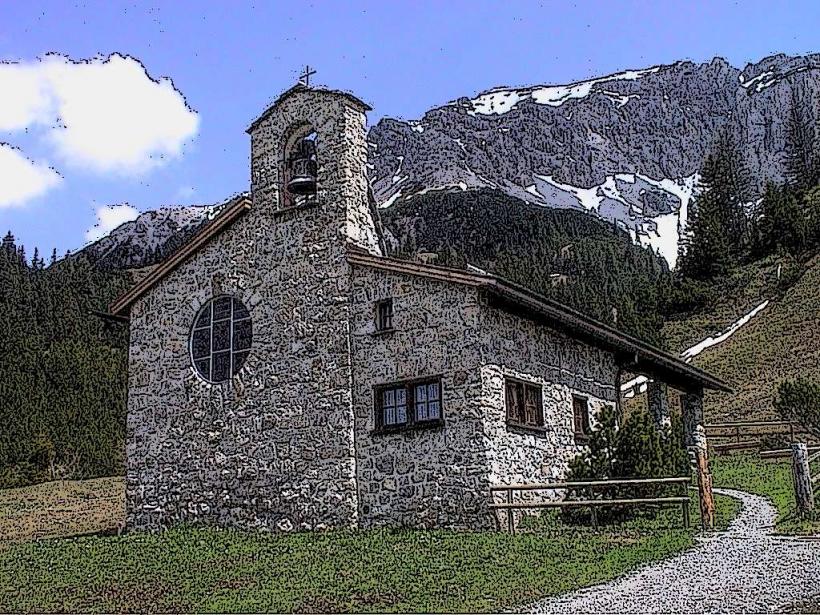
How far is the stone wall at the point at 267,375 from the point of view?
18734mm

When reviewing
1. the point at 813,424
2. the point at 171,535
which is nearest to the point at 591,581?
the point at 171,535

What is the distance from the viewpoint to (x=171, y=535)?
18.1 m

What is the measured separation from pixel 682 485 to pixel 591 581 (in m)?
7.06

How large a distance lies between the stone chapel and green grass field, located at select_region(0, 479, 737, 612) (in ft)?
4.96

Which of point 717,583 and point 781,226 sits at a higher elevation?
point 781,226

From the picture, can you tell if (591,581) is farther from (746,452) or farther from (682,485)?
(746,452)

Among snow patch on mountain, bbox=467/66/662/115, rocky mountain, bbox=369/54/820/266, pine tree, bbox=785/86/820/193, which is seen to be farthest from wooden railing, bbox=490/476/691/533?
snow patch on mountain, bbox=467/66/662/115

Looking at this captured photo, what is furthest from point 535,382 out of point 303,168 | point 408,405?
point 303,168

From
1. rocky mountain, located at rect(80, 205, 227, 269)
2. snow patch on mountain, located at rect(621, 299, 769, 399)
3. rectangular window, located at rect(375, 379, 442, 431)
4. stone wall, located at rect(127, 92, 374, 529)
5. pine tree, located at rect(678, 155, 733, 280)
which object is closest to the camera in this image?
rectangular window, located at rect(375, 379, 442, 431)

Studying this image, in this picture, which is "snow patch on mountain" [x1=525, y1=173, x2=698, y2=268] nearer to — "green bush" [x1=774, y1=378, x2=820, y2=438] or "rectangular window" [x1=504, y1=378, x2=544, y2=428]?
"green bush" [x1=774, y1=378, x2=820, y2=438]

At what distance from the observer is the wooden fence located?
102 ft

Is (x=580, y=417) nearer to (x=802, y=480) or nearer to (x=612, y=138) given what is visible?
(x=802, y=480)

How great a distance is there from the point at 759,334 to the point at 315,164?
1389 inches

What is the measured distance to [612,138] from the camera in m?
139
